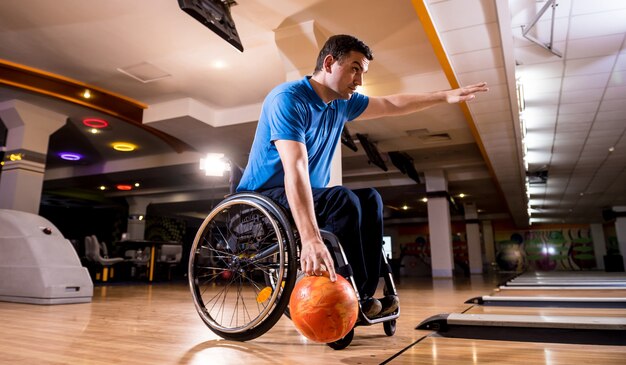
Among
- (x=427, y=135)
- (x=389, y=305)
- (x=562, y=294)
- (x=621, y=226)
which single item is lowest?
(x=562, y=294)

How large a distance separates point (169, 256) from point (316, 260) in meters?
11.2

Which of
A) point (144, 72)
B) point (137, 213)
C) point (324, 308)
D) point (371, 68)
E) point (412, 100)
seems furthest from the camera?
point (137, 213)

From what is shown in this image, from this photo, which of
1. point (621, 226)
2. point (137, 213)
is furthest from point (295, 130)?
point (621, 226)

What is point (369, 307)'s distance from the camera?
151 cm

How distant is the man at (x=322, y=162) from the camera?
1.41 m

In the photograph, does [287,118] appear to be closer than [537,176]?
Yes

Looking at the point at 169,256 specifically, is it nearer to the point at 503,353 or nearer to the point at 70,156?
the point at 70,156

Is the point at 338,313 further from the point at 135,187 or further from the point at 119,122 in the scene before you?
the point at 135,187

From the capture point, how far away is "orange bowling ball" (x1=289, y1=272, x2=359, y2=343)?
46.5 inches

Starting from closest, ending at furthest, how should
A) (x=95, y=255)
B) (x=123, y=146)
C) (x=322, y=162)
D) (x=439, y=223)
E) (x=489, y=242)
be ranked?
(x=322, y=162), (x=95, y=255), (x=123, y=146), (x=439, y=223), (x=489, y=242)

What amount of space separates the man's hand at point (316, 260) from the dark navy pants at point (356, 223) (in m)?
0.28

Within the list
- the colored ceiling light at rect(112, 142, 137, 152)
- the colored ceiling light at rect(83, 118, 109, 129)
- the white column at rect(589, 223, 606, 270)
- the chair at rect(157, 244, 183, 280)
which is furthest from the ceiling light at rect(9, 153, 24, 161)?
the white column at rect(589, 223, 606, 270)

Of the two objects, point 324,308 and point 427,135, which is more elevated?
point 427,135

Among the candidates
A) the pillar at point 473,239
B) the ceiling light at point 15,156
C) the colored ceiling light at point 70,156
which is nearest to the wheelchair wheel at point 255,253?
the ceiling light at point 15,156
